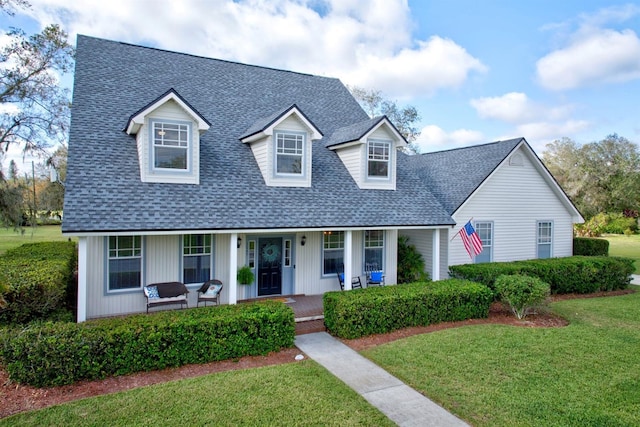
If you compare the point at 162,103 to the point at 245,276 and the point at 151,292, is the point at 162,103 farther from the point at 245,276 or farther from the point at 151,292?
the point at 245,276

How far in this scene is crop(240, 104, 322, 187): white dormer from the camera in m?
12.2

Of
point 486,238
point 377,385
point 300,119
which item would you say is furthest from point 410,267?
point 377,385

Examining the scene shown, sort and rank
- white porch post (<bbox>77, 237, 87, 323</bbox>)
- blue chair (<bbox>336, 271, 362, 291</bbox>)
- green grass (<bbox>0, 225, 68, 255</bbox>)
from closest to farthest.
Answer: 1. white porch post (<bbox>77, 237, 87, 323</bbox>)
2. blue chair (<bbox>336, 271, 362, 291</bbox>)
3. green grass (<bbox>0, 225, 68, 255</bbox>)

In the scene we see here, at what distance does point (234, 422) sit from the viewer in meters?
5.51

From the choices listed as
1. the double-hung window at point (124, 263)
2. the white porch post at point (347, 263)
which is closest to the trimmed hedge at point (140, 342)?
the double-hung window at point (124, 263)

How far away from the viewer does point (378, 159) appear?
45.5 ft

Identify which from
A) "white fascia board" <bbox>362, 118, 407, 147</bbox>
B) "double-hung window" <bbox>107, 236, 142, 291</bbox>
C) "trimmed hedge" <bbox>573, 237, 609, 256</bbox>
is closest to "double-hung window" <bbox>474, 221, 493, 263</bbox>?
"white fascia board" <bbox>362, 118, 407, 147</bbox>

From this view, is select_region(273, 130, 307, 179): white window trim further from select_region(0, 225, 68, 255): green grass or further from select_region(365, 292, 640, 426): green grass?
select_region(0, 225, 68, 255): green grass

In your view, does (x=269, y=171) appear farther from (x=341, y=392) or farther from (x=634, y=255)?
(x=634, y=255)

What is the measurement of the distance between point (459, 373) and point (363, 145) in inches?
320

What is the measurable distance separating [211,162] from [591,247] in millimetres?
21413

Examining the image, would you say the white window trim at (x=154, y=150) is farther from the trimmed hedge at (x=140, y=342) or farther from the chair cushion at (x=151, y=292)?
the trimmed hedge at (x=140, y=342)

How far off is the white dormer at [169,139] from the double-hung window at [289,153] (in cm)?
235

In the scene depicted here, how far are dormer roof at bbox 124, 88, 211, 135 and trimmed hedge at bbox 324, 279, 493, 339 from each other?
598 centimetres
